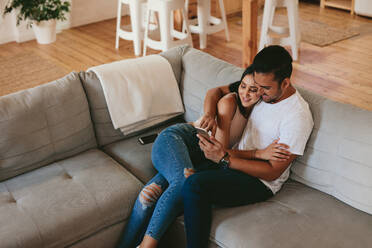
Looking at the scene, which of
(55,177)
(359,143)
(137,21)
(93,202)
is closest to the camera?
(359,143)

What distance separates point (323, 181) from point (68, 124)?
126cm

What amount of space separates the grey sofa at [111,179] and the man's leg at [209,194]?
1.8 inches

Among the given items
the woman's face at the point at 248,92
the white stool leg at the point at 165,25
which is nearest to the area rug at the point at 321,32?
the white stool leg at the point at 165,25

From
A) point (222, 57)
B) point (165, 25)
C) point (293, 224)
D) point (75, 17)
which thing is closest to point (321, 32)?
point (222, 57)

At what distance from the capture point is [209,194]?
1.71 meters

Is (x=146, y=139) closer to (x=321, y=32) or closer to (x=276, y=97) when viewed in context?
→ (x=276, y=97)

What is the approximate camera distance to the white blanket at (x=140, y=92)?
7.34 feet

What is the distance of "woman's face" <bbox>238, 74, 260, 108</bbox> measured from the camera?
1.79 m

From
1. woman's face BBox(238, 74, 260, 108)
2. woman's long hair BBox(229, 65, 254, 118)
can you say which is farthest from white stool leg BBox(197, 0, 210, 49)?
woman's face BBox(238, 74, 260, 108)

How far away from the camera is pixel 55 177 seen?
1.99 m

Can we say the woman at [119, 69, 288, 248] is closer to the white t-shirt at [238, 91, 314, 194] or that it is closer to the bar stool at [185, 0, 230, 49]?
the white t-shirt at [238, 91, 314, 194]

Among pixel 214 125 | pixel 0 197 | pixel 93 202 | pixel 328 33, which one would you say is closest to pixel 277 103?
pixel 214 125

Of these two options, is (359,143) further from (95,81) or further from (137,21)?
(137,21)

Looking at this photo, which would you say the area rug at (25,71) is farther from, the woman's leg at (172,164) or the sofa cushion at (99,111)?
the woman's leg at (172,164)
